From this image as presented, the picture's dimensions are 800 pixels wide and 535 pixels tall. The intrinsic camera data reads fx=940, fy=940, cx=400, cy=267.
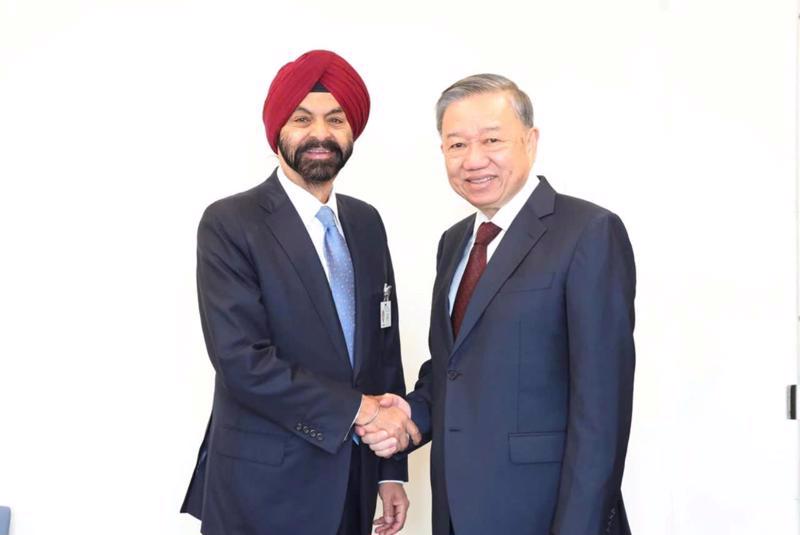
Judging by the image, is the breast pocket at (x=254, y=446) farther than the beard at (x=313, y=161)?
No

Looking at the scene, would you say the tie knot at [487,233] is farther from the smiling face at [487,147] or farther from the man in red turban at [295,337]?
the man in red turban at [295,337]

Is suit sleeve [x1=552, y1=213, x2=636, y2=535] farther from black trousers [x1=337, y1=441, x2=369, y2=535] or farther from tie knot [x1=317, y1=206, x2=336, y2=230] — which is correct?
tie knot [x1=317, y1=206, x2=336, y2=230]

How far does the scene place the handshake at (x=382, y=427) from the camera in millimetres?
2588

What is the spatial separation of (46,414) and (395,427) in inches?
72.8

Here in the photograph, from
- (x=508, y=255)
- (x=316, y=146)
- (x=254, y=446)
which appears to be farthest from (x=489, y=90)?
(x=254, y=446)

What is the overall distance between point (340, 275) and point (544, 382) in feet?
2.40

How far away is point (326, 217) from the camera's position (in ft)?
9.08

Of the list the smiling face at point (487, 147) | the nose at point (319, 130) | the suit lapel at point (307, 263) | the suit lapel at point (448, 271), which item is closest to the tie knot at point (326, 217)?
the suit lapel at point (307, 263)

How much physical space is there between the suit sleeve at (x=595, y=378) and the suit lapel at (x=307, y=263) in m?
0.72

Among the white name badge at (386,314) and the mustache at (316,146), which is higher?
the mustache at (316,146)

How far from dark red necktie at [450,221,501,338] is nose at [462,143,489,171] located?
168 mm

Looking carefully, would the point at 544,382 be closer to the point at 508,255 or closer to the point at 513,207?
the point at 508,255

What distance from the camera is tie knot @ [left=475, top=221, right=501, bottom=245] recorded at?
2.50m

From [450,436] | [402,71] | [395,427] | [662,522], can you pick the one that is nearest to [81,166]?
[402,71]
